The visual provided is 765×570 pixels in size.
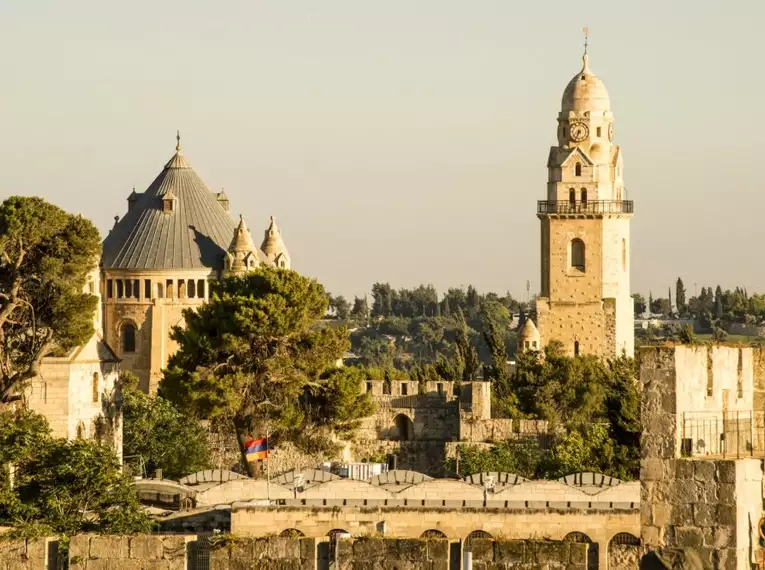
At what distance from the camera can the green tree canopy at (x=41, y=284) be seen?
68.2m

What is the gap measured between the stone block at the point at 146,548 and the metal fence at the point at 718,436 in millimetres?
8044

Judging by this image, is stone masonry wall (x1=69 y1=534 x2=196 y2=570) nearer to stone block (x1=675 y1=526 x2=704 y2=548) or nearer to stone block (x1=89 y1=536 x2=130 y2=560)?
stone block (x1=89 y1=536 x2=130 y2=560)

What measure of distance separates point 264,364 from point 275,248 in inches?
1501

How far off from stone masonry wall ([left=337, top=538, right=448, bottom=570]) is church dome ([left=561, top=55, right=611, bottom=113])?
85312 millimetres

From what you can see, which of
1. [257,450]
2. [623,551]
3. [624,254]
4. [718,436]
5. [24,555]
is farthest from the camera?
[624,254]

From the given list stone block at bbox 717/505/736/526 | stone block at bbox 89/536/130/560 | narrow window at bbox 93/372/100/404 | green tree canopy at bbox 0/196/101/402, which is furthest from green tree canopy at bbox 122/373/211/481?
stone block at bbox 717/505/736/526

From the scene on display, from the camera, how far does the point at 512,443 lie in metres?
78.9

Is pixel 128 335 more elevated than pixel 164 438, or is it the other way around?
pixel 128 335

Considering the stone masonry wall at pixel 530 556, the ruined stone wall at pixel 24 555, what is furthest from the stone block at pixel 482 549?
the ruined stone wall at pixel 24 555

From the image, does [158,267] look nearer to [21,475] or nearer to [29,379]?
[29,379]

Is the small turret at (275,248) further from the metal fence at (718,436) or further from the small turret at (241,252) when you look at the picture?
the metal fence at (718,436)

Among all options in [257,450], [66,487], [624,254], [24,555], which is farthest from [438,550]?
[624,254]

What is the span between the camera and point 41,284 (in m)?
68.5

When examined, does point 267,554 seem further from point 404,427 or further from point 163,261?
point 163,261
